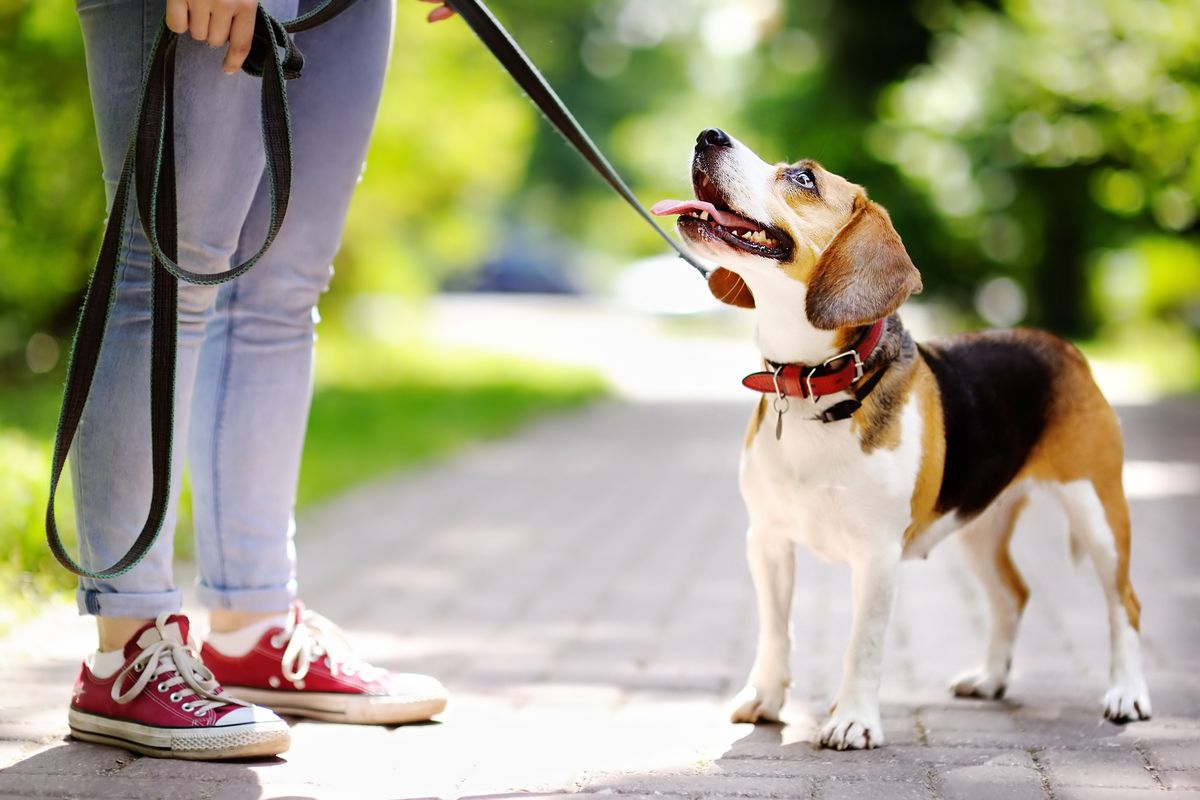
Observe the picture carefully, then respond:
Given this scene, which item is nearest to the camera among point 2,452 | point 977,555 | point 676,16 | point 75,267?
point 977,555

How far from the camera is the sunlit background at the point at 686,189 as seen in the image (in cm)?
1000

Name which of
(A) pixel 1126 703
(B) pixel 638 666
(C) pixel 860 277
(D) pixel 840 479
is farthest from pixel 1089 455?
(B) pixel 638 666

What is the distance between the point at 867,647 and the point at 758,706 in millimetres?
348

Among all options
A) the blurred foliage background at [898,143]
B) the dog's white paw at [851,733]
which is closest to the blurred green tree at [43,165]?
the blurred foliage background at [898,143]

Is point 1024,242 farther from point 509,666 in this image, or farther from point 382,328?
point 509,666

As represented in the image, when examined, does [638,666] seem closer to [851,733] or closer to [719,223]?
[851,733]

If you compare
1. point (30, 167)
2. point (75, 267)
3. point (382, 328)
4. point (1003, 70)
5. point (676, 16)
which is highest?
point (676, 16)

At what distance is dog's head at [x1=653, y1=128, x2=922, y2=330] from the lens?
318 cm

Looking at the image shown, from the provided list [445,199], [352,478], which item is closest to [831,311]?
[352,478]

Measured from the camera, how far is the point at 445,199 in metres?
18.8

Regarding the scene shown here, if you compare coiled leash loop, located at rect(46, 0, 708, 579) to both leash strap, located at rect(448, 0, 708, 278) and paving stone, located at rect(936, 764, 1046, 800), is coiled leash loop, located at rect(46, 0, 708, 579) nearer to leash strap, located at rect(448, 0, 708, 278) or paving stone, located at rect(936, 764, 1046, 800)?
leash strap, located at rect(448, 0, 708, 278)

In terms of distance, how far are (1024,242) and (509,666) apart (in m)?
21.7

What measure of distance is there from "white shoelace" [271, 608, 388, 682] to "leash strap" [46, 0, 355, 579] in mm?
562

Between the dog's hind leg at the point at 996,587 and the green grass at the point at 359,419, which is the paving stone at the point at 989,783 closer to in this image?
the dog's hind leg at the point at 996,587
